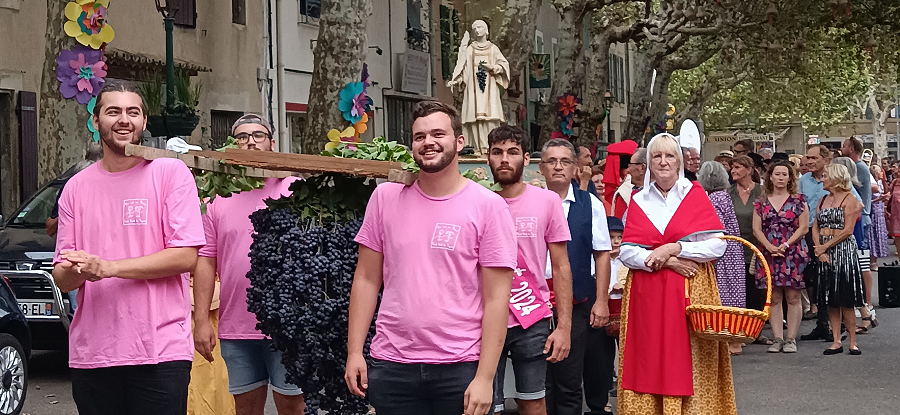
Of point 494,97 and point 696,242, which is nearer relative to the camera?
point 696,242

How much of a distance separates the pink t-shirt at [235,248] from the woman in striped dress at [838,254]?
26.0 ft

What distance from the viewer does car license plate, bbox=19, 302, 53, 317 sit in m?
11.5

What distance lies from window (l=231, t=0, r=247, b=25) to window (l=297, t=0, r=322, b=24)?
154 cm

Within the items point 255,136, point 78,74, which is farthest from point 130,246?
point 78,74

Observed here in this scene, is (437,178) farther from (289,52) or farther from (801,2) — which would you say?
(801,2)

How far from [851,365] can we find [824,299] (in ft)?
3.92

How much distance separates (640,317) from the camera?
754 cm

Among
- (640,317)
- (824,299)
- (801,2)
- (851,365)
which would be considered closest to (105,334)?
(640,317)

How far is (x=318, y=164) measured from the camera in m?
5.31

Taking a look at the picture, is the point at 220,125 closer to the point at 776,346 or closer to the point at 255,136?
the point at 776,346

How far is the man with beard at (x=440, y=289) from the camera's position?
15.6 ft

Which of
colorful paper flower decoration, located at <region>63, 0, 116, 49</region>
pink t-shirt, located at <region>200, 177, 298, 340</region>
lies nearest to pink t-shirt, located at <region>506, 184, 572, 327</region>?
pink t-shirt, located at <region>200, 177, 298, 340</region>

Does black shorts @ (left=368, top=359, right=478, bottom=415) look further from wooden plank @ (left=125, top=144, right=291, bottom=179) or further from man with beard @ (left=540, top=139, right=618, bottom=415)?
man with beard @ (left=540, top=139, right=618, bottom=415)

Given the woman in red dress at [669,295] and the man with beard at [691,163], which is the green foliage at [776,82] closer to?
the man with beard at [691,163]
